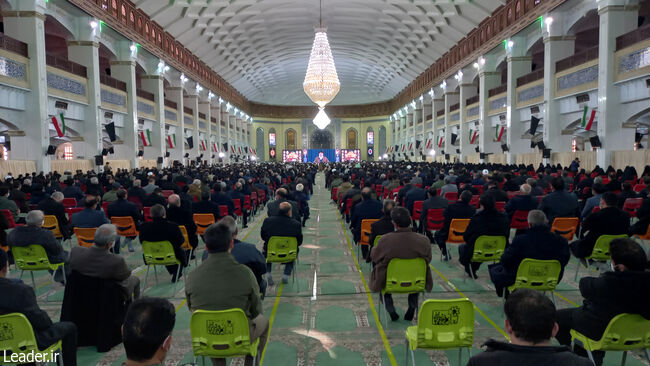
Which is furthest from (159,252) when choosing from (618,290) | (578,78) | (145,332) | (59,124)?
(578,78)

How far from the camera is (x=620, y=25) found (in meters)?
15.0

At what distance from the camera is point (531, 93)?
21.5 meters

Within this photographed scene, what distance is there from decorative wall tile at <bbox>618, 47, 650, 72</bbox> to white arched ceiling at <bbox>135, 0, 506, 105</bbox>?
402 inches

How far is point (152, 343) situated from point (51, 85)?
1835cm

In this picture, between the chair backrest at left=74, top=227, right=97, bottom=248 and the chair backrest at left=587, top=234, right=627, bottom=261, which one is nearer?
the chair backrest at left=587, top=234, right=627, bottom=261

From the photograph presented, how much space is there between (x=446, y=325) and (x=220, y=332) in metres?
1.62

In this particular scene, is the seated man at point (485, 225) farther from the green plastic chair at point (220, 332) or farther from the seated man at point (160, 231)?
the seated man at point (160, 231)

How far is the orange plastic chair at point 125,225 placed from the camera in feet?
25.1

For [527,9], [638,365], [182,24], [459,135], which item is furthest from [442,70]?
[638,365]

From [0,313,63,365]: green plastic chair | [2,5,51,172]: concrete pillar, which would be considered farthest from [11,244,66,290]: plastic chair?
[2,5,51,172]: concrete pillar

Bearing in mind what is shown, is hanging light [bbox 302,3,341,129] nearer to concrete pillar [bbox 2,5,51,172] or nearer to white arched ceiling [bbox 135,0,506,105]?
white arched ceiling [bbox 135,0,506,105]

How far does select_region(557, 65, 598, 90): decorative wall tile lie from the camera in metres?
16.6

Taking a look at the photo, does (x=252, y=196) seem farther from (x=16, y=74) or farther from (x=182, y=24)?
(x=182, y=24)

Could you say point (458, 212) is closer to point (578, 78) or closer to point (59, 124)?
point (578, 78)
